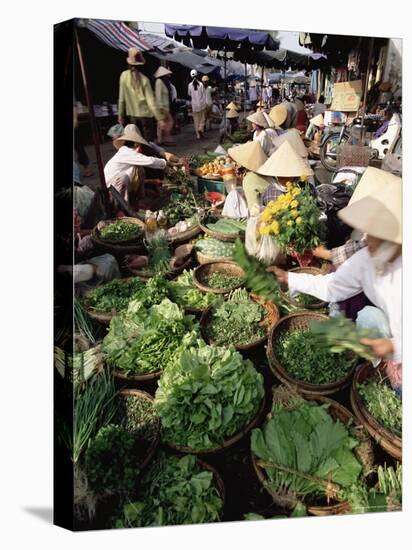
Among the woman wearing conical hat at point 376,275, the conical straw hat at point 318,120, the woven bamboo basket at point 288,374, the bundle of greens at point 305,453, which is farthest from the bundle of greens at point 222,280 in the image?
the conical straw hat at point 318,120

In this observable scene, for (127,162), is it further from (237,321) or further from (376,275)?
(376,275)

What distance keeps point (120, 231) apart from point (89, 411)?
117cm

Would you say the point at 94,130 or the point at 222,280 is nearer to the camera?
the point at 94,130

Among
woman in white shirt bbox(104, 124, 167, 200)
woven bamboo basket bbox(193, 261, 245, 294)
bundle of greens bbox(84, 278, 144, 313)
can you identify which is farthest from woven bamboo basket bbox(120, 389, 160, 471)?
woman in white shirt bbox(104, 124, 167, 200)

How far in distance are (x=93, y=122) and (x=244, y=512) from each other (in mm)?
2736

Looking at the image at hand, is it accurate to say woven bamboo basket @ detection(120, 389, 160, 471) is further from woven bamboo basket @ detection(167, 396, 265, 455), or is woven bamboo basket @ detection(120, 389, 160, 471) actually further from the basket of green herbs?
the basket of green herbs

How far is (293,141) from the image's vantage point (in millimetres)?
5008

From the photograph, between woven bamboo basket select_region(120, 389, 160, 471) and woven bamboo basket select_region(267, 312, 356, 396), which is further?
woven bamboo basket select_region(267, 312, 356, 396)

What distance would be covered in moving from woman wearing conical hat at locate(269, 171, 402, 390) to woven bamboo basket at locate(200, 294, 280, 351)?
196mm

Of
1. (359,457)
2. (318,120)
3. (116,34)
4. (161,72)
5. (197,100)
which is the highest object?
(116,34)

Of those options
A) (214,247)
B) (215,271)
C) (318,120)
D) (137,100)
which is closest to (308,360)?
(215,271)

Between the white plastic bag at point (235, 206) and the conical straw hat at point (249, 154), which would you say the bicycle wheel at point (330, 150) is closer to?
the conical straw hat at point (249, 154)

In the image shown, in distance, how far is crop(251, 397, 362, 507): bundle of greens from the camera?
4754 mm

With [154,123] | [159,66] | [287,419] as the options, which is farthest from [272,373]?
[159,66]
